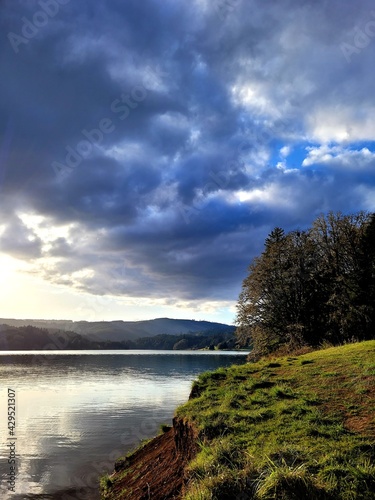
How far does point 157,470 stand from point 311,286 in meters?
39.5

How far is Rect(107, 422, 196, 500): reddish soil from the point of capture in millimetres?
10477

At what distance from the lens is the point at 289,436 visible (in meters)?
9.24

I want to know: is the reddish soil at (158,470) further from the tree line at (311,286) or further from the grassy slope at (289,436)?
the tree line at (311,286)

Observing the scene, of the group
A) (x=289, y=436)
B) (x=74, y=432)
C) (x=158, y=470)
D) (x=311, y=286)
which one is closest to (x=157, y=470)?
(x=158, y=470)

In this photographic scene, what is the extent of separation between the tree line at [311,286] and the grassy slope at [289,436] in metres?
28.8

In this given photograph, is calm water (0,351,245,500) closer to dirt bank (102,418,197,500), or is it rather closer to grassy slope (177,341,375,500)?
dirt bank (102,418,197,500)

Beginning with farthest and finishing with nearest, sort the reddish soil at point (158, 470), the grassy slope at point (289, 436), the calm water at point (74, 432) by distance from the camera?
the calm water at point (74, 432) → the reddish soil at point (158, 470) → the grassy slope at point (289, 436)

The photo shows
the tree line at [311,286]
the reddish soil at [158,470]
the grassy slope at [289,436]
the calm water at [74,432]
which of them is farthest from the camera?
the tree line at [311,286]

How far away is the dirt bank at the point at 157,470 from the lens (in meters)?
10.5

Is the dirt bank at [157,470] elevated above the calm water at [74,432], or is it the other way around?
the dirt bank at [157,470]

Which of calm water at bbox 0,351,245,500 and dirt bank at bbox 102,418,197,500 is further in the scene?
calm water at bbox 0,351,245,500

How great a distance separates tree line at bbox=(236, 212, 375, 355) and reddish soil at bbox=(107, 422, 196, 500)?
1209 inches

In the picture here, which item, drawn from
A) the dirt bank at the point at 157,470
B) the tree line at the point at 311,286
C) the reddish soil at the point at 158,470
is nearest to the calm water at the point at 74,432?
the dirt bank at the point at 157,470

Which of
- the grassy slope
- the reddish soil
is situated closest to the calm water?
the reddish soil
